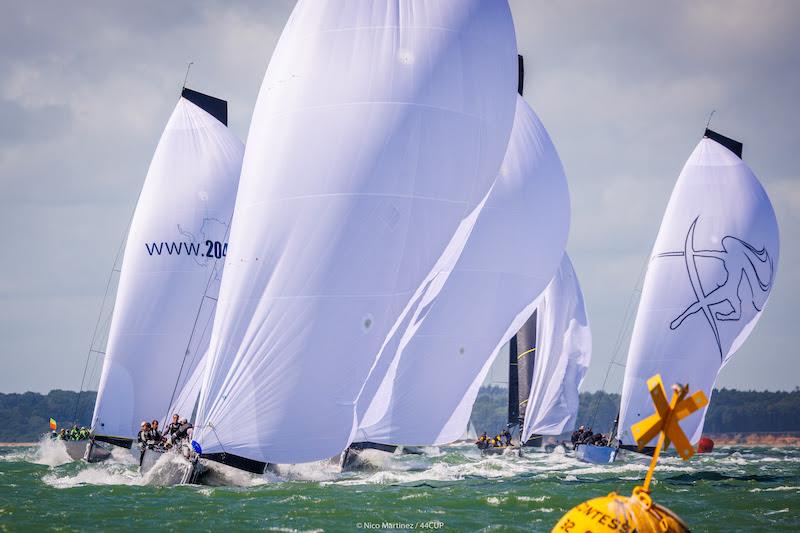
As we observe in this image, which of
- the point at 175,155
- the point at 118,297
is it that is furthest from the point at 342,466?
the point at 175,155

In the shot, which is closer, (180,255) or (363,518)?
(363,518)

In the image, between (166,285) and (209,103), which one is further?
(209,103)

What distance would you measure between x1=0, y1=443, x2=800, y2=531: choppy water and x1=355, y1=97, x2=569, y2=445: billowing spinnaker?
5.33 feet

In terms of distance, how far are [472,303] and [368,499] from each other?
29.0 feet

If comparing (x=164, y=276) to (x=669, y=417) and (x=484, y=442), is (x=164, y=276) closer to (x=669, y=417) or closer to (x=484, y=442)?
(x=484, y=442)

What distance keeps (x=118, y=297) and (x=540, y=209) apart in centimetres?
1298

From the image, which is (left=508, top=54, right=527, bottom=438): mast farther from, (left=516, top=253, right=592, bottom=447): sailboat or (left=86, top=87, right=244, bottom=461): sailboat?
(left=86, top=87, right=244, bottom=461): sailboat

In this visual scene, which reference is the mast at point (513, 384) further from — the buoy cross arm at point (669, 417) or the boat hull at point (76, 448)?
the buoy cross arm at point (669, 417)

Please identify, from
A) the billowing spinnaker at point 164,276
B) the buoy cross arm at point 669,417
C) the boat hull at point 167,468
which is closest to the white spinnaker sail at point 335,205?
the boat hull at point 167,468

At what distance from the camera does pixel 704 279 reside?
33031 millimetres

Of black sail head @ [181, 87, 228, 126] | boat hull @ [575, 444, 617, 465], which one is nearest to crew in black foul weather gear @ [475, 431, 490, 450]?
boat hull @ [575, 444, 617, 465]

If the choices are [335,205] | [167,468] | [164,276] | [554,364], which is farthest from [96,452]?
[554,364]

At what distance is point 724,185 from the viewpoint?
33.4 m

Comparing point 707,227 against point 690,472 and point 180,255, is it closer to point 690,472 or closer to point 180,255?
point 690,472
